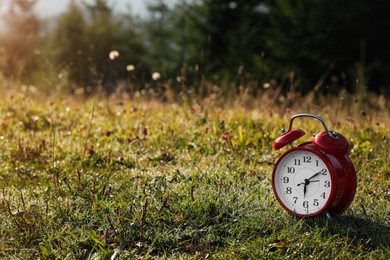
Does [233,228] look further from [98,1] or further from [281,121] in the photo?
[98,1]

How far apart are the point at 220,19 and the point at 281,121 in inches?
487

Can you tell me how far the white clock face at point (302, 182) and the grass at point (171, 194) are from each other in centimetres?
13

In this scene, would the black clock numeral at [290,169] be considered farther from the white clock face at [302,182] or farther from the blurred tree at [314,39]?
the blurred tree at [314,39]

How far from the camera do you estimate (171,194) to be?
441 cm

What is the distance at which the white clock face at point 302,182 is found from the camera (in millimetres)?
3869

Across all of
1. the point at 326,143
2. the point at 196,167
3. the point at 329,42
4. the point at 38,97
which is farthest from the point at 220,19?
the point at 326,143

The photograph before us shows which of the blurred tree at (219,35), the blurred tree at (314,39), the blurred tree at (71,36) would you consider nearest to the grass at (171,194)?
the blurred tree at (219,35)

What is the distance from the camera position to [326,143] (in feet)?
12.5

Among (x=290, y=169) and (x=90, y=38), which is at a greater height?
(x=90, y=38)

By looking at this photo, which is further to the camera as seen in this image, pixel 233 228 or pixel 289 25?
pixel 289 25

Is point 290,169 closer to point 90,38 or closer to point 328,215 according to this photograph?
point 328,215

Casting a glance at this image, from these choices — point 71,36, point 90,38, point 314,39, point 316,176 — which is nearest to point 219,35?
point 314,39

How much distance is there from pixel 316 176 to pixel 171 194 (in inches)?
48.2

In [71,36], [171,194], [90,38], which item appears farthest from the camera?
[90,38]
